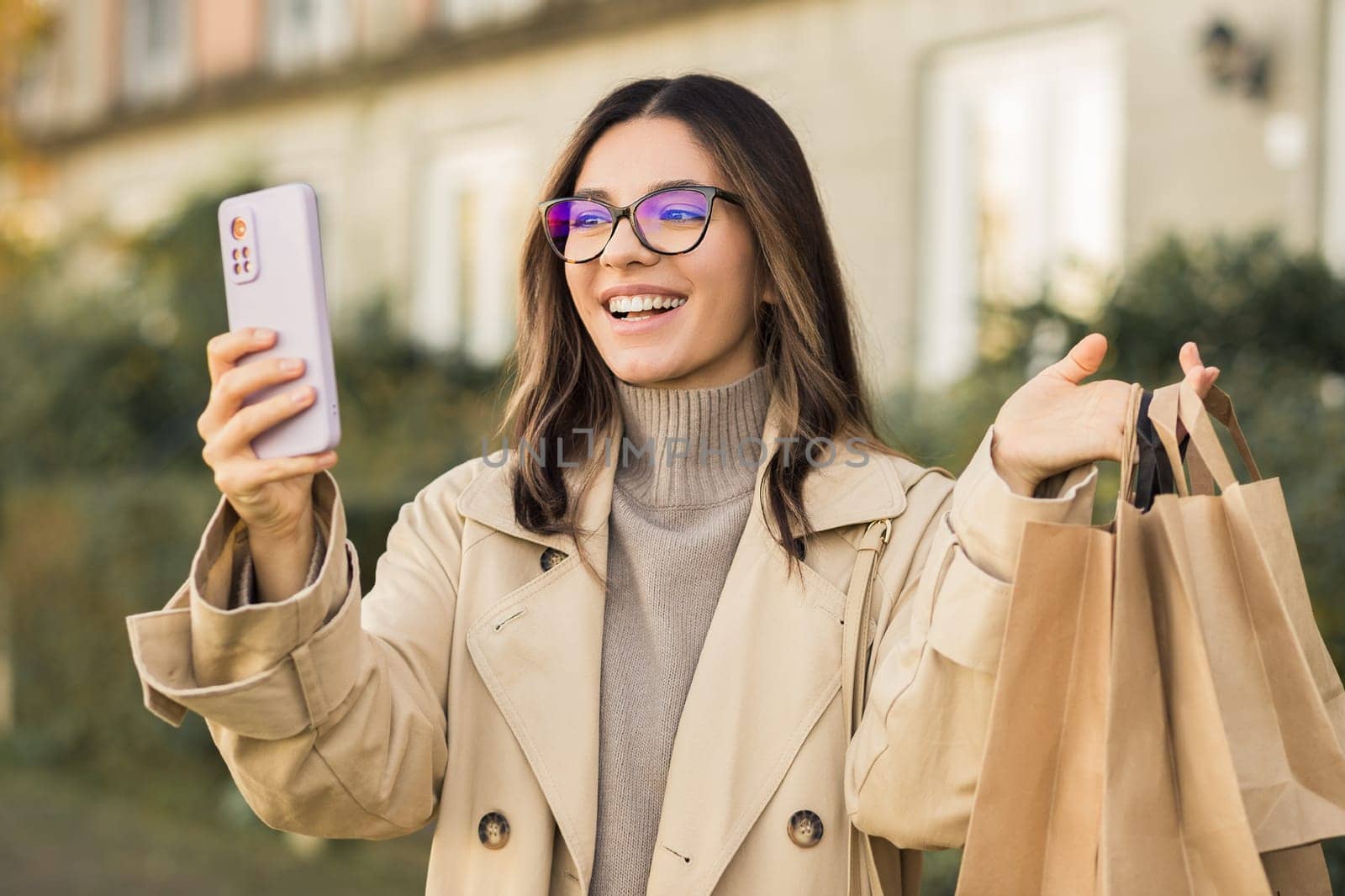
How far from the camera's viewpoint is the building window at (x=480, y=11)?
12047 mm

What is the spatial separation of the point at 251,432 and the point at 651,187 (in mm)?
890

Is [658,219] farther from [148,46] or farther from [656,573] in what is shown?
[148,46]

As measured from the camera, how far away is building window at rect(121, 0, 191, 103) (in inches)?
636

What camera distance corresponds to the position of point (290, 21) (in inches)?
571

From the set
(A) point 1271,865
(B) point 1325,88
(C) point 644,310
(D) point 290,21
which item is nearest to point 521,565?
(C) point 644,310

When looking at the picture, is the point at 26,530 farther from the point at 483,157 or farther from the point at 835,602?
the point at 835,602

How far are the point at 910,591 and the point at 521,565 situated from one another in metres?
0.64

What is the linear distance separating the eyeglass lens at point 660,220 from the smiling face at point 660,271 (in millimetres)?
22

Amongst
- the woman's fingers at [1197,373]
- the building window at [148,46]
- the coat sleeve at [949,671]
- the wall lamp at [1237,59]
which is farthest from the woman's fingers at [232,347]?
the building window at [148,46]

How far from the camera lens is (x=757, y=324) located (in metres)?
2.64

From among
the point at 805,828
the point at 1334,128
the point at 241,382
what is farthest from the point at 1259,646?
the point at 1334,128

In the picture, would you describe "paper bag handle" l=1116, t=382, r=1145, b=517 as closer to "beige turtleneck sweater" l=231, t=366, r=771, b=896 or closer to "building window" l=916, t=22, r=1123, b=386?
"beige turtleneck sweater" l=231, t=366, r=771, b=896

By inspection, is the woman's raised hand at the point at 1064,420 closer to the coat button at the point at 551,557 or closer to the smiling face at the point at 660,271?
the smiling face at the point at 660,271

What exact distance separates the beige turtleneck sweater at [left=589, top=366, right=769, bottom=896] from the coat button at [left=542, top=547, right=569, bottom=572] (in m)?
0.09
